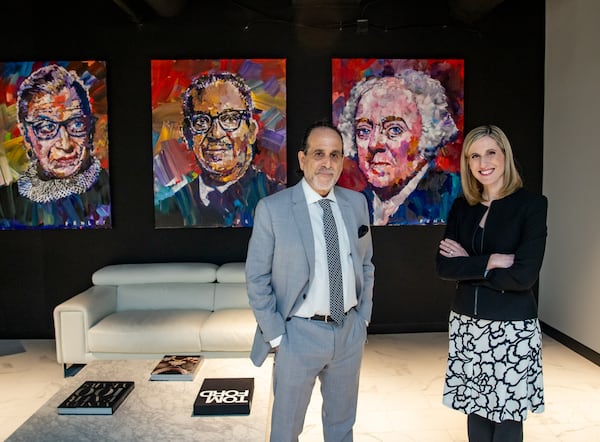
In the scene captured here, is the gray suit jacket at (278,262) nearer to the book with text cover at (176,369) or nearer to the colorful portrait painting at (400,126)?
the book with text cover at (176,369)

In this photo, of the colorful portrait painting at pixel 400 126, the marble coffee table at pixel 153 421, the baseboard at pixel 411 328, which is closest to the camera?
the marble coffee table at pixel 153 421

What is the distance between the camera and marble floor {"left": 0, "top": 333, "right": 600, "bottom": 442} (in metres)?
3.13

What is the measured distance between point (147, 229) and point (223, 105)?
59.2 inches

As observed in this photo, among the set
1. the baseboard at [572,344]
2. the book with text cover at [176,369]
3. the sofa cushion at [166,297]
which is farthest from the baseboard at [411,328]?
the book with text cover at [176,369]

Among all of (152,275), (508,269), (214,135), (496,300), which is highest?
(214,135)

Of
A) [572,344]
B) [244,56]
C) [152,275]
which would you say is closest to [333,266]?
[152,275]

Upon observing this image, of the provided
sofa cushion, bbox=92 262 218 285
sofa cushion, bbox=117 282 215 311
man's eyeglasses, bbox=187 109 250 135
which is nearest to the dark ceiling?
man's eyeglasses, bbox=187 109 250 135

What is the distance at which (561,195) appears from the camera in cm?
485

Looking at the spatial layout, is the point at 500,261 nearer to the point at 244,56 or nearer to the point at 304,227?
the point at 304,227

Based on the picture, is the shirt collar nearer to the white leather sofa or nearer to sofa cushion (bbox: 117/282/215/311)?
the white leather sofa

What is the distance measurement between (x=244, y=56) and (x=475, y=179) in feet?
10.8

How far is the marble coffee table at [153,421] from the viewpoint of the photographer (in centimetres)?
225

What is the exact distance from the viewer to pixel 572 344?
4590mm

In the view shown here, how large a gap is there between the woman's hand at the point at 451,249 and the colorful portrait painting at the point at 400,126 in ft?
8.26
